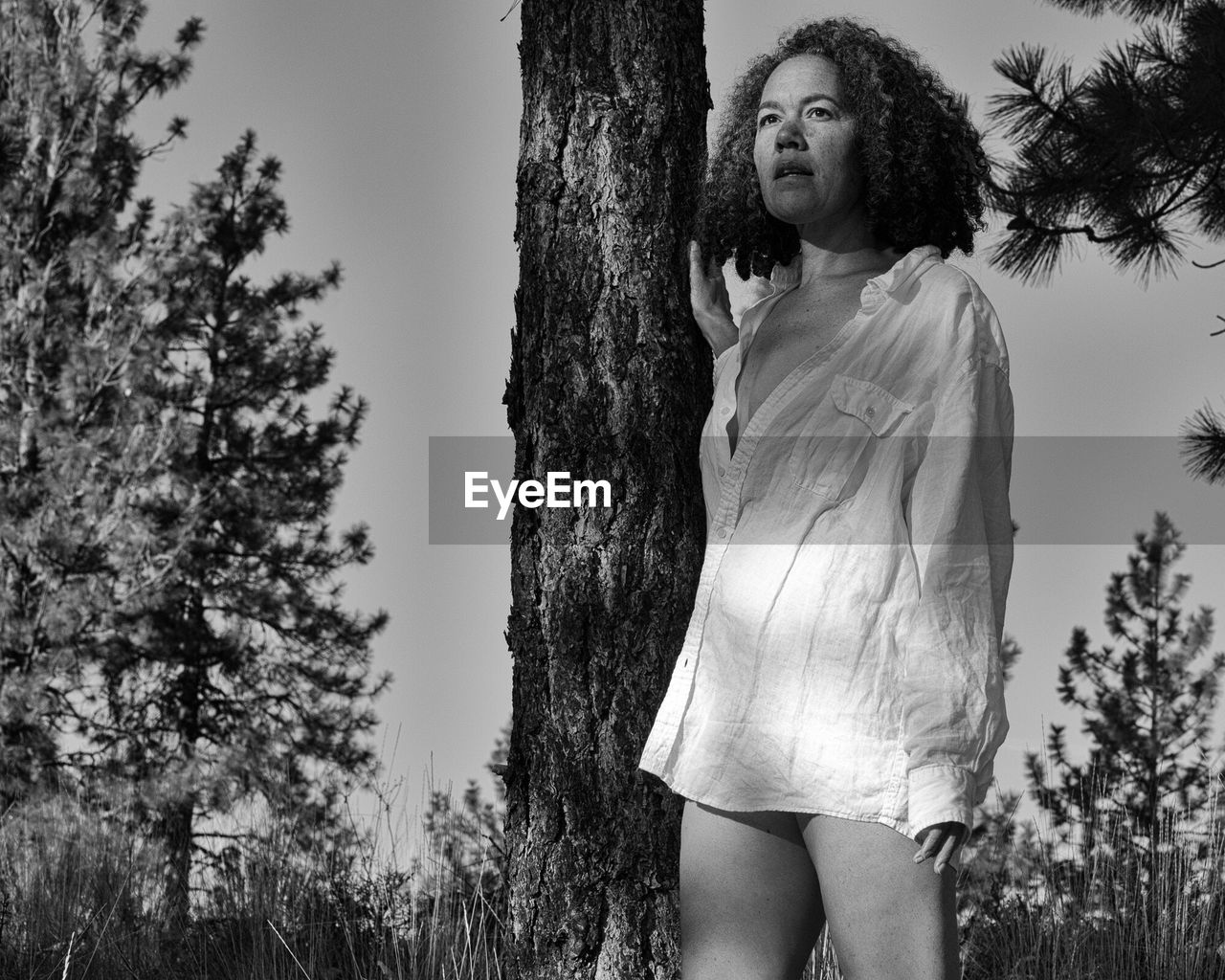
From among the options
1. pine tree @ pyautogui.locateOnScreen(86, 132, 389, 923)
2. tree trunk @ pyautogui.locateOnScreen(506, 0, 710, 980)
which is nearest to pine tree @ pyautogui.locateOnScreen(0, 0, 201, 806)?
pine tree @ pyautogui.locateOnScreen(86, 132, 389, 923)

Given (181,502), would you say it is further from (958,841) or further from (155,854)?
(958,841)

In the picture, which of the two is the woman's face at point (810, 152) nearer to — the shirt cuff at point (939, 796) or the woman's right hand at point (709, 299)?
the woman's right hand at point (709, 299)

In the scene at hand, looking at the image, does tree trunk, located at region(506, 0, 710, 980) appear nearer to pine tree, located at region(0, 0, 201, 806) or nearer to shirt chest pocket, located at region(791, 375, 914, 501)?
shirt chest pocket, located at region(791, 375, 914, 501)

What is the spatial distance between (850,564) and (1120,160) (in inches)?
220

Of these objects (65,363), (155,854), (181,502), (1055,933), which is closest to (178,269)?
(65,363)

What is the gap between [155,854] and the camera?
597 cm

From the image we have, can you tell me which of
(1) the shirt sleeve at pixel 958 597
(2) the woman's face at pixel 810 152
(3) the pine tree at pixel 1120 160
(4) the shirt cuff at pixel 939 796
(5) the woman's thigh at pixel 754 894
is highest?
(3) the pine tree at pixel 1120 160

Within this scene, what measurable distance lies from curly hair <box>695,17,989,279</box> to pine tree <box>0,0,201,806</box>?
10.1 m

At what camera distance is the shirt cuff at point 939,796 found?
1467mm

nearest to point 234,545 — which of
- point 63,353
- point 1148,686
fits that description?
point 63,353

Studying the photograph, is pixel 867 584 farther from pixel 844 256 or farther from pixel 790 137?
pixel 790 137

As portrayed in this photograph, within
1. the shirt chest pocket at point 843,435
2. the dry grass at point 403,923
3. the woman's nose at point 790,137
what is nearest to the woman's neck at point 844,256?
the woman's nose at point 790,137

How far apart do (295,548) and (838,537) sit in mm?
11928

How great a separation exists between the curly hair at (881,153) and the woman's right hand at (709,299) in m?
0.20
